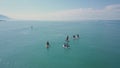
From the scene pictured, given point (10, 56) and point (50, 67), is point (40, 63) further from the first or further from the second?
point (10, 56)

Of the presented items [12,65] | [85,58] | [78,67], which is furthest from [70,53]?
[12,65]

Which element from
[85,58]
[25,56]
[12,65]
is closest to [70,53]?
[85,58]

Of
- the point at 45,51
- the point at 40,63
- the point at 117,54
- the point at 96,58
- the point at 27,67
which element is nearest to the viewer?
the point at 27,67

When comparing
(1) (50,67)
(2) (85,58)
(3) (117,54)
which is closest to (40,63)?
(1) (50,67)

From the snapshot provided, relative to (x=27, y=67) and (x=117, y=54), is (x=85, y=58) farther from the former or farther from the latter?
(x=27, y=67)

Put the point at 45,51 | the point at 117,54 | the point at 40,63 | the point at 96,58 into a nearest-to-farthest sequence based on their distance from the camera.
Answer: the point at 40,63 < the point at 96,58 < the point at 117,54 < the point at 45,51

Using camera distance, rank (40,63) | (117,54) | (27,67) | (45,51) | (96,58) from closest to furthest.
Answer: (27,67), (40,63), (96,58), (117,54), (45,51)

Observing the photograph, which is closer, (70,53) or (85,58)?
(85,58)

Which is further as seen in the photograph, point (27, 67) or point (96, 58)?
point (96, 58)

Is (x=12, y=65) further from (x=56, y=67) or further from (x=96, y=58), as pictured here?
(x=96, y=58)
